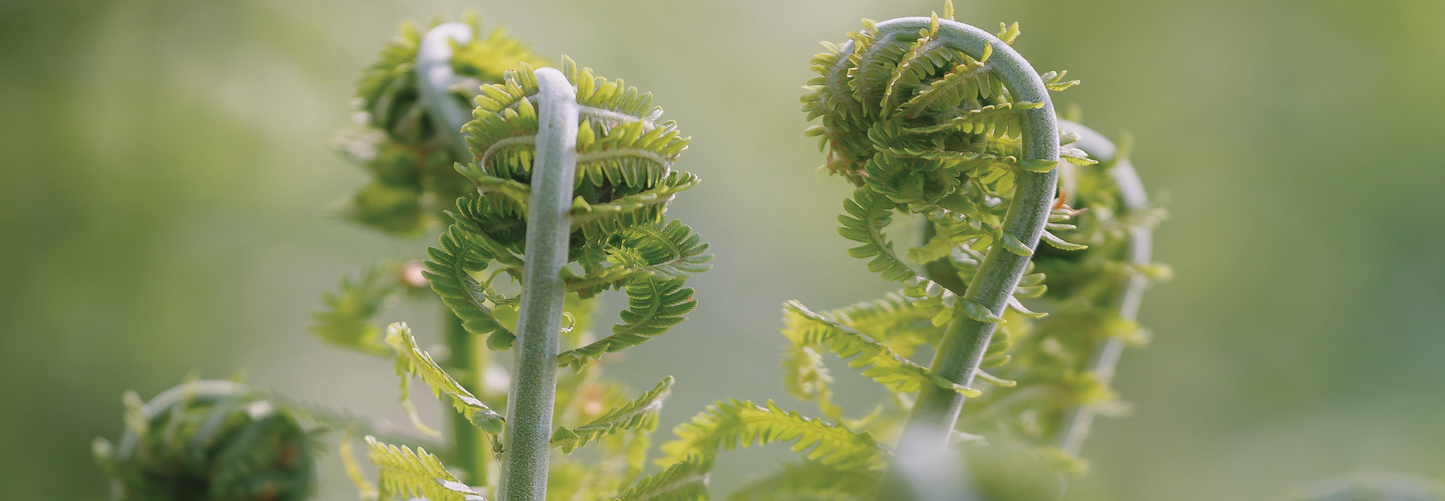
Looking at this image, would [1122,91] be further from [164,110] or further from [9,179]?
[9,179]

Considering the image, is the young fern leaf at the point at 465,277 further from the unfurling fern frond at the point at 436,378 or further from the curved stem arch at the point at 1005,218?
the curved stem arch at the point at 1005,218

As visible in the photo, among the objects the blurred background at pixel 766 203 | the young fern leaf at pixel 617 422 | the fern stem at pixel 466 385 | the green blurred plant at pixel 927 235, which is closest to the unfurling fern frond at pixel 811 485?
the green blurred plant at pixel 927 235

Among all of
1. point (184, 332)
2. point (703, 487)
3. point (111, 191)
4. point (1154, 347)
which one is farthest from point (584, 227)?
point (1154, 347)

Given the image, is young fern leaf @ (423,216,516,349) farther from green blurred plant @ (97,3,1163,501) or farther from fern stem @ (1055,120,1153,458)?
fern stem @ (1055,120,1153,458)

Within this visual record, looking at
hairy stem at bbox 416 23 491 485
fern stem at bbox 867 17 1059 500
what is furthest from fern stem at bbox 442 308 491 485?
fern stem at bbox 867 17 1059 500

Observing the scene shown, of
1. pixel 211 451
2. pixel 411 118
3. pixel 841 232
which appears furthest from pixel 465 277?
pixel 211 451

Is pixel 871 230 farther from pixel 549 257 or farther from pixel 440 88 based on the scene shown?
pixel 440 88
